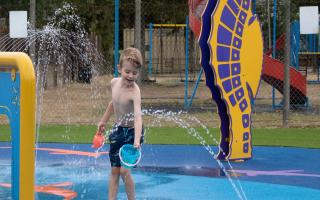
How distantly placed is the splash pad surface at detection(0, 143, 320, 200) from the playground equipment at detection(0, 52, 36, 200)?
2630mm

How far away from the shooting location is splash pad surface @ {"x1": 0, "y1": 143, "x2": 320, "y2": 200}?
6.12 metres

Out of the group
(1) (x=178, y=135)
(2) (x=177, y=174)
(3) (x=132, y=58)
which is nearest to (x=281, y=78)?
(1) (x=178, y=135)

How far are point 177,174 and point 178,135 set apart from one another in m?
3.04

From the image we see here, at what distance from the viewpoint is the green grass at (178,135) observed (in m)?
9.42

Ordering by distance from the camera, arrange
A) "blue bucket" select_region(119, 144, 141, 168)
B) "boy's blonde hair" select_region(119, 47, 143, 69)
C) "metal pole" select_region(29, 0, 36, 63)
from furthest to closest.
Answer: "metal pole" select_region(29, 0, 36, 63) < "boy's blonde hair" select_region(119, 47, 143, 69) < "blue bucket" select_region(119, 144, 141, 168)

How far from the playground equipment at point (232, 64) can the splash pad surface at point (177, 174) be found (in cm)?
35

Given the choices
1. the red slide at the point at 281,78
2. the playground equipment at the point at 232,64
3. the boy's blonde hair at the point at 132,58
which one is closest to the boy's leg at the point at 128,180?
the boy's blonde hair at the point at 132,58

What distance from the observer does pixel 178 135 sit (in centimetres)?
1011

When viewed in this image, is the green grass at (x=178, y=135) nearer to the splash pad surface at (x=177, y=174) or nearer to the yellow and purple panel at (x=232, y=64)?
the splash pad surface at (x=177, y=174)

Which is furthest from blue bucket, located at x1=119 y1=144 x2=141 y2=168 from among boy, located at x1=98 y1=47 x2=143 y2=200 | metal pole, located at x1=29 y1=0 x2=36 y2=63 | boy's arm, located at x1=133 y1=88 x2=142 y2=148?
metal pole, located at x1=29 y1=0 x2=36 y2=63

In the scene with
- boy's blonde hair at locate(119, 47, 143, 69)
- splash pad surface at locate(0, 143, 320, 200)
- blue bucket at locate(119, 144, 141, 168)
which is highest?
boy's blonde hair at locate(119, 47, 143, 69)

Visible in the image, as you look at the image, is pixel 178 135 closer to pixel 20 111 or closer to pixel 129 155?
pixel 129 155

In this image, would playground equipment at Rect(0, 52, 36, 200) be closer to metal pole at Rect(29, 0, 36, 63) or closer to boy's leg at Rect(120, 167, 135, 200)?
boy's leg at Rect(120, 167, 135, 200)

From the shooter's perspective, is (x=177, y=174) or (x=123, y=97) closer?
(x=123, y=97)
